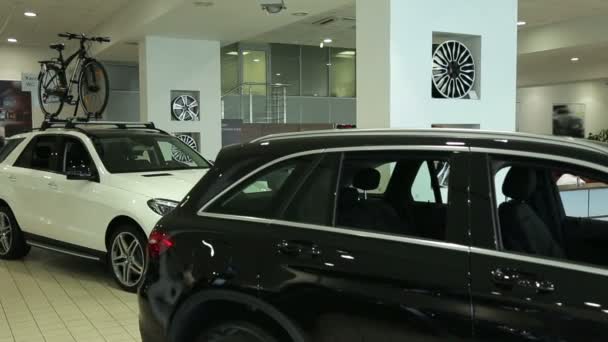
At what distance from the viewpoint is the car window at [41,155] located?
21.6ft

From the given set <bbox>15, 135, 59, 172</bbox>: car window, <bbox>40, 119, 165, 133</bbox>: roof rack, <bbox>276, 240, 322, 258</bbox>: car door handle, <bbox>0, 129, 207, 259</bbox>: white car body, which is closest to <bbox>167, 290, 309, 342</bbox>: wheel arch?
<bbox>276, 240, 322, 258</bbox>: car door handle

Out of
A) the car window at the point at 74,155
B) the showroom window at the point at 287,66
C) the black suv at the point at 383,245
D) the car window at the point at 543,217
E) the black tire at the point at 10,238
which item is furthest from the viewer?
the showroom window at the point at 287,66

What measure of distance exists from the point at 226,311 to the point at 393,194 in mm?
1040

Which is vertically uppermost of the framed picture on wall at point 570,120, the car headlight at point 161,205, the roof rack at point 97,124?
the framed picture on wall at point 570,120

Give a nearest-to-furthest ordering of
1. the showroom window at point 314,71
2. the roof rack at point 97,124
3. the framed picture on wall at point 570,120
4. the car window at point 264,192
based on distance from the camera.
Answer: the car window at point 264,192 → the roof rack at point 97,124 → the showroom window at point 314,71 → the framed picture on wall at point 570,120

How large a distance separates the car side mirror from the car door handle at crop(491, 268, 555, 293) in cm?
468

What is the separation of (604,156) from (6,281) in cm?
591

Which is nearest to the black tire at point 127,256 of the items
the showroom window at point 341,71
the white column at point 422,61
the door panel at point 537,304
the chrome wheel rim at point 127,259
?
the chrome wheel rim at point 127,259

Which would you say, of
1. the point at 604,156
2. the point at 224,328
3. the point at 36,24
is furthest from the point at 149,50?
the point at 604,156

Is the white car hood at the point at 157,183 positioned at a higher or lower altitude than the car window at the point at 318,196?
lower

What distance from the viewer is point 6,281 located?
20.3 feet

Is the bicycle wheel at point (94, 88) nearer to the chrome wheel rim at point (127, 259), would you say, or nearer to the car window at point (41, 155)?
the car window at point (41, 155)

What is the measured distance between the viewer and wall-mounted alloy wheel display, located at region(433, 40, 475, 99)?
6059mm

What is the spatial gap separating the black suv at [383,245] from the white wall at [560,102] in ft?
72.5
